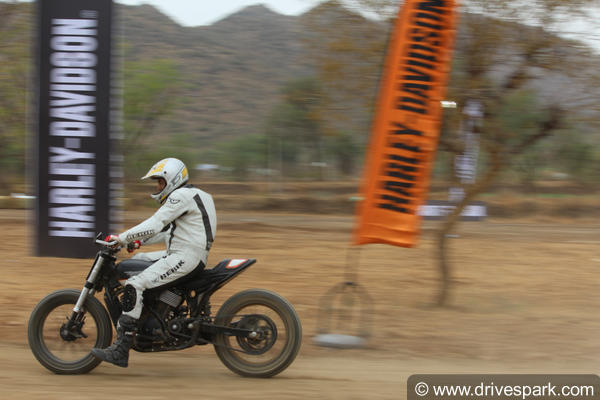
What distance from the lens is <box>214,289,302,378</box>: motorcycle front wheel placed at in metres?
6.28

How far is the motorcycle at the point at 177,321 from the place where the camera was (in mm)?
6297

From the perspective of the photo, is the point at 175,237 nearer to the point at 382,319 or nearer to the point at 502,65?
the point at 382,319

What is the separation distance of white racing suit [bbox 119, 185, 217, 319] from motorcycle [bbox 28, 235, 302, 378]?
0.42 feet

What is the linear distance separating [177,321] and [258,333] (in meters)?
0.78

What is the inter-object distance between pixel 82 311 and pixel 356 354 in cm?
311

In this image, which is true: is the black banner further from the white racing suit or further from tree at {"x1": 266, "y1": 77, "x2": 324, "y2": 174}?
tree at {"x1": 266, "y1": 77, "x2": 324, "y2": 174}

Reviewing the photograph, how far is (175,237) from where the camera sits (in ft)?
20.7

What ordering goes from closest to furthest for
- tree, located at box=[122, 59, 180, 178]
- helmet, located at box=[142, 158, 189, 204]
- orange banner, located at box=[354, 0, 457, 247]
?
helmet, located at box=[142, 158, 189, 204] → orange banner, located at box=[354, 0, 457, 247] → tree, located at box=[122, 59, 180, 178]

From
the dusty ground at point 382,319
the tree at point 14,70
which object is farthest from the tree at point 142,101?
the dusty ground at point 382,319

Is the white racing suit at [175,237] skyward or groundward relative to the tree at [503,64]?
groundward

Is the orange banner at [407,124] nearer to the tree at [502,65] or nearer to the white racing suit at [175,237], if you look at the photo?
the tree at [502,65]

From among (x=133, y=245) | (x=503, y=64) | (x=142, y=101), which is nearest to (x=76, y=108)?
(x=133, y=245)

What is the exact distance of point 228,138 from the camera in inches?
2179

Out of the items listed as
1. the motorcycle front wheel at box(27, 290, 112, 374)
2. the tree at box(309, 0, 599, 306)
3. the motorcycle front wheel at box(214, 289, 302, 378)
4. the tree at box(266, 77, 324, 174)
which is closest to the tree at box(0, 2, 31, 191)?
the tree at box(309, 0, 599, 306)
